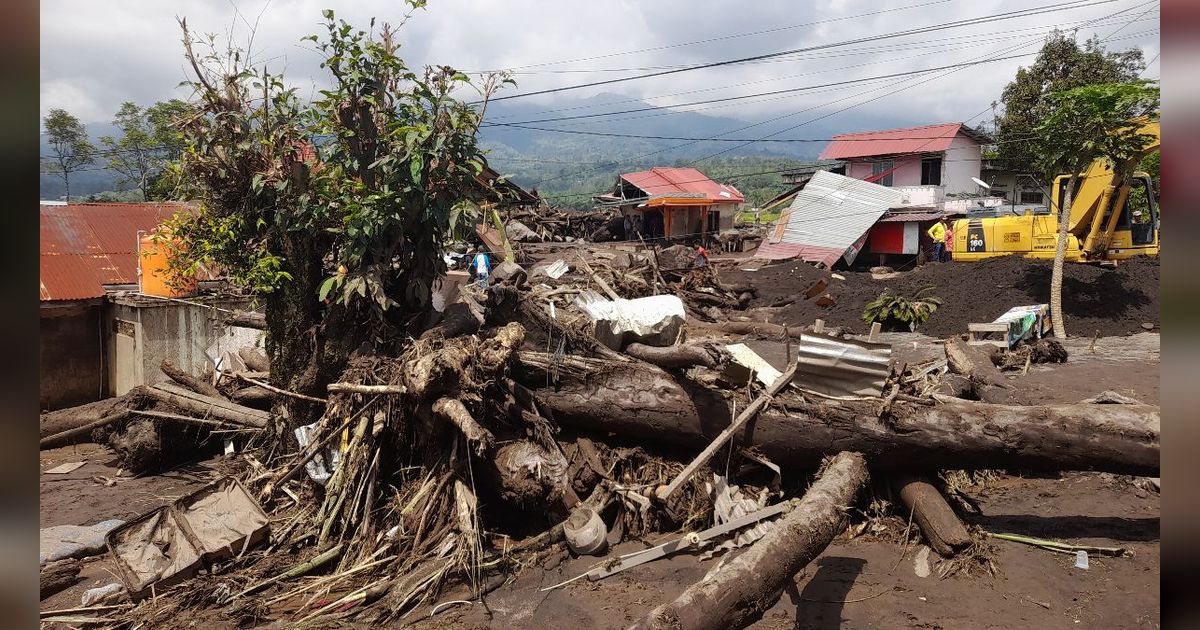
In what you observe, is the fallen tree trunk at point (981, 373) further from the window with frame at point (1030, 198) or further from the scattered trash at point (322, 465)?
the window with frame at point (1030, 198)

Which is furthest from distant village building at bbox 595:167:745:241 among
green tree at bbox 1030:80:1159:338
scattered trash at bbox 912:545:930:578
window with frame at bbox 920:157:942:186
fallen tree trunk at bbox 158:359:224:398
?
scattered trash at bbox 912:545:930:578

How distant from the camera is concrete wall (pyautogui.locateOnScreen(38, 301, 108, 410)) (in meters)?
13.5

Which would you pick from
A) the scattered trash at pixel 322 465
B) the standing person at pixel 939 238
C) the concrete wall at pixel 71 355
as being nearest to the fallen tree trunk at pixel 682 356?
the scattered trash at pixel 322 465

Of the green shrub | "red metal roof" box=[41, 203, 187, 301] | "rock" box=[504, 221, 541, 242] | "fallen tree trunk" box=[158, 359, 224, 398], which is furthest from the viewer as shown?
"rock" box=[504, 221, 541, 242]

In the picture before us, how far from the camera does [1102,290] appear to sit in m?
16.2

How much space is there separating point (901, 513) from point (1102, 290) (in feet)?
43.5

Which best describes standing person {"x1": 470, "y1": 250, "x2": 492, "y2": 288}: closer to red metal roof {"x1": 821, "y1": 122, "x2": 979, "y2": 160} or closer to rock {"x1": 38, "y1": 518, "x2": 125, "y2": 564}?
rock {"x1": 38, "y1": 518, "x2": 125, "y2": 564}

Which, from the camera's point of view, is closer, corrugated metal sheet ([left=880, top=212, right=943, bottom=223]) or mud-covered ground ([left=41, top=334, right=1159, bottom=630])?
mud-covered ground ([left=41, top=334, right=1159, bottom=630])

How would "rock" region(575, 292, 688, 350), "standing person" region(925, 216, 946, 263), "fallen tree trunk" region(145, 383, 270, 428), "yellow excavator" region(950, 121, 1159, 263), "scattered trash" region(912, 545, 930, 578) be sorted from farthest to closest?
1. "standing person" region(925, 216, 946, 263)
2. "yellow excavator" region(950, 121, 1159, 263)
3. "fallen tree trunk" region(145, 383, 270, 428)
4. "rock" region(575, 292, 688, 350)
5. "scattered trash" region(912, 545, 930, 578)

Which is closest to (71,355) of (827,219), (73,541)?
(73,541)

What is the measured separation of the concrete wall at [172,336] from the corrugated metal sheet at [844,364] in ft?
33.3

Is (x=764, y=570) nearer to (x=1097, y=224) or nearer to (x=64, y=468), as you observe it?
(x=64, y=468)

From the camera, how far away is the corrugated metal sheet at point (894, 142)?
34.0m

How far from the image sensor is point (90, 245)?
15320mm
